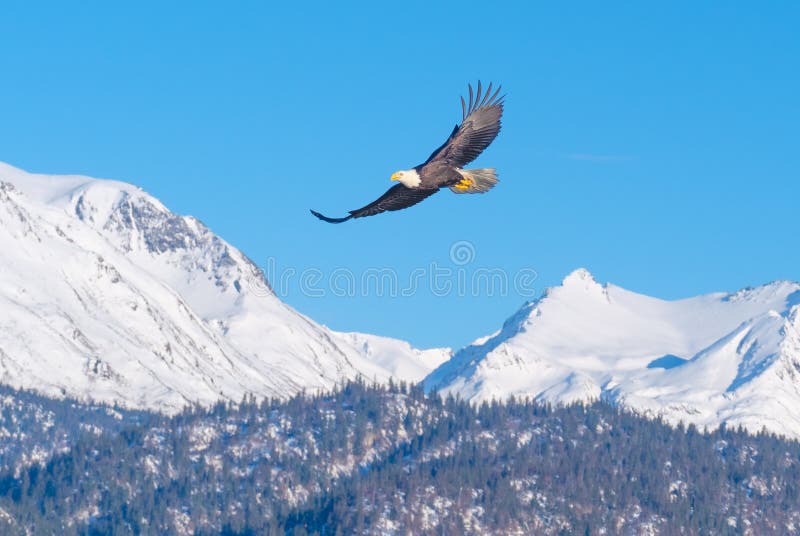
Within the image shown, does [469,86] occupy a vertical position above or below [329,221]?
above

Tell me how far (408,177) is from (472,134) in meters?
3.27

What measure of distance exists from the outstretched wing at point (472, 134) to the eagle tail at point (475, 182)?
0.68m

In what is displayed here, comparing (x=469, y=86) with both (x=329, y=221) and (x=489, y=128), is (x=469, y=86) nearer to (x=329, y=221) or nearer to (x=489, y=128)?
(x=489, y=128)

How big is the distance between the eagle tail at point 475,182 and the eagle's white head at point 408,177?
4.94 feet

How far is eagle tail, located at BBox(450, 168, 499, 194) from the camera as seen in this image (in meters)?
81.2

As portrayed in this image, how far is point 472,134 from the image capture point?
82375 millimetres

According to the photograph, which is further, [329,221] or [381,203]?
[381,203]

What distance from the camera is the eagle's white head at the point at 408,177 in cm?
8175

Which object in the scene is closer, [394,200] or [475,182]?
[475,182]

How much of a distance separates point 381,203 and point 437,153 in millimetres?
3973

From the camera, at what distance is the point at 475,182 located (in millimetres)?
81625

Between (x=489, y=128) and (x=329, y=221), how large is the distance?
318 inches

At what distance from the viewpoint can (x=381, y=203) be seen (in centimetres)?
8506

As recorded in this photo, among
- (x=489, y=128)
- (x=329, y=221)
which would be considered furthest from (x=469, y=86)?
(x=329, y=221)
